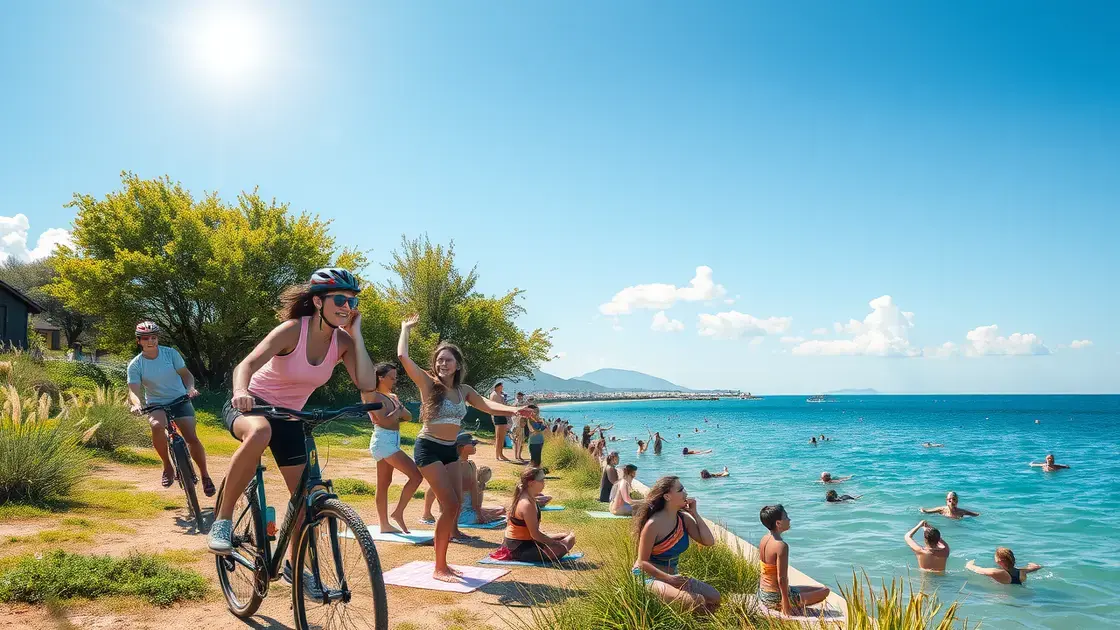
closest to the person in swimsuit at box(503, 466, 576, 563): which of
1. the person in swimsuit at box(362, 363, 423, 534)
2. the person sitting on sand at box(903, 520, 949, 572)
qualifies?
the person in swimsuit at box(362, 363, 423, 534)

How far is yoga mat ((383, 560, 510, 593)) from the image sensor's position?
6055 millimetres

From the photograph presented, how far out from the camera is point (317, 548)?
13.0 ft

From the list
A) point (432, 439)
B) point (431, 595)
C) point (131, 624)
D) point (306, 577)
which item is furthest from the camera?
point (432, 439)

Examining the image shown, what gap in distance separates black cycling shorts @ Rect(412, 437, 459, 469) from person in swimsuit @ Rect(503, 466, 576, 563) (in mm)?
973

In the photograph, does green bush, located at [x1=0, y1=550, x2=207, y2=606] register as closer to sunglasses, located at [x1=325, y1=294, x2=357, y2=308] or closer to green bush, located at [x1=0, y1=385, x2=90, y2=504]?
sunglasses, located at [x1=325, y1=294, x2=357, y2=308]

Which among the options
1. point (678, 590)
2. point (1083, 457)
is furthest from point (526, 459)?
point (1083, 457)

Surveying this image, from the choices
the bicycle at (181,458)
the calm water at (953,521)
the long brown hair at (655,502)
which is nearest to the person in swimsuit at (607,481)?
the calm water at (953,521)

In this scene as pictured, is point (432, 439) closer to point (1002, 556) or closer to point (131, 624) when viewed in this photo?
point (131, 624)

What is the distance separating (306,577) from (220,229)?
28505 mm

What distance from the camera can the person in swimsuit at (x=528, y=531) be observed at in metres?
7.37

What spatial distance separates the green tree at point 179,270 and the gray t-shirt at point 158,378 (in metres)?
21.1

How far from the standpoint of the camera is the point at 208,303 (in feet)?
94.6

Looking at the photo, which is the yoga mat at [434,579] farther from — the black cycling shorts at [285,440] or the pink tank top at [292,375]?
the pink tank top at [292,375]

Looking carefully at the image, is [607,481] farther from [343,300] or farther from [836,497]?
[836,497]
